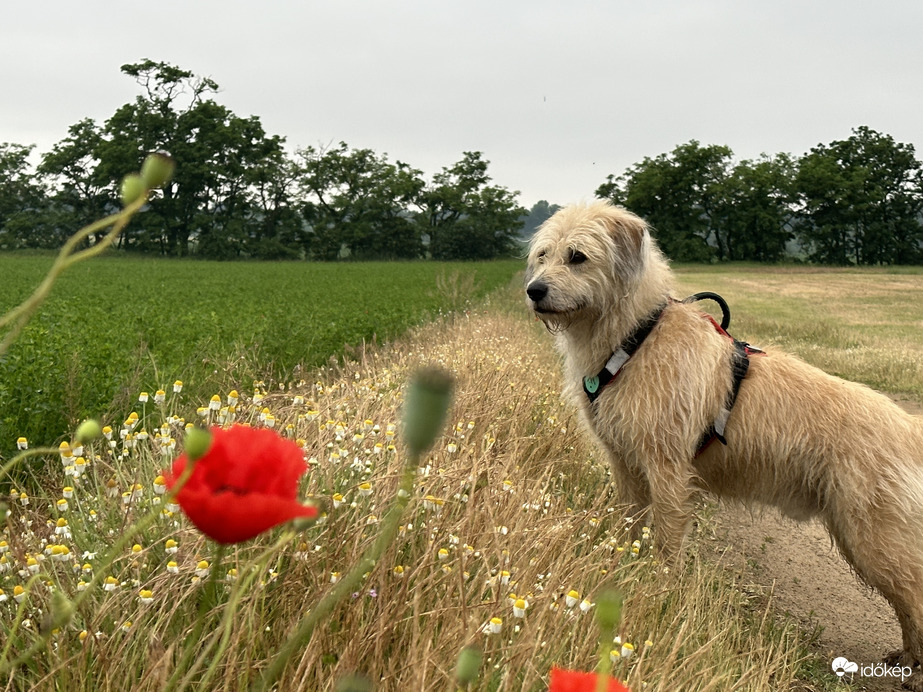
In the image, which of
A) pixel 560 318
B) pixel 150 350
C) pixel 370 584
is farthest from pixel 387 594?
pixel 150 350

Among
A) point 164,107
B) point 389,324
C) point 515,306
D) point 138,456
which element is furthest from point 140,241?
point 138,456

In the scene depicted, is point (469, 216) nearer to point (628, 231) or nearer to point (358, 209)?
point (358, 209)

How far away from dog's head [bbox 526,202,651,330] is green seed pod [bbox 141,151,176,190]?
3.27 meters

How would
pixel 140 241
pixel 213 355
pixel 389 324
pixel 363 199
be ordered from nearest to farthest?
1. pixel 213 355
2. pixel 389 324
3. pixel 140 241
4. pixel 363 199

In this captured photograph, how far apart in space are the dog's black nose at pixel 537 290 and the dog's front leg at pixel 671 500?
105cm

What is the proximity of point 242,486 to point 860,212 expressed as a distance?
7693 cm

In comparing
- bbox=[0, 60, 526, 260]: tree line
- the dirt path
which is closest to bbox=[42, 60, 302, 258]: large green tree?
bbox=[0, 60, 526, 260]: tree line

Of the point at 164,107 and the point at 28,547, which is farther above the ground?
the point at 164,107

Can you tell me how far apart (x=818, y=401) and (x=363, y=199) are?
76.2 meters

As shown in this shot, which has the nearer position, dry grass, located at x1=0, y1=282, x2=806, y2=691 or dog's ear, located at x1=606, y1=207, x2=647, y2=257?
dry grass, located at x1=0, y1=282, x2=806, y2=691

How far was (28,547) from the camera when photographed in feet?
8.16

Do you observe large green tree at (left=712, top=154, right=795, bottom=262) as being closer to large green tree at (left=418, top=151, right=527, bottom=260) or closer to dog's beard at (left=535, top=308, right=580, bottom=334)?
large green tree at (left=418, top=151, right=527, bottom=260)

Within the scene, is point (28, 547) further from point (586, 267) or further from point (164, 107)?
point (164, 107)

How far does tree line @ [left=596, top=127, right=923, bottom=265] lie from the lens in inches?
2643
